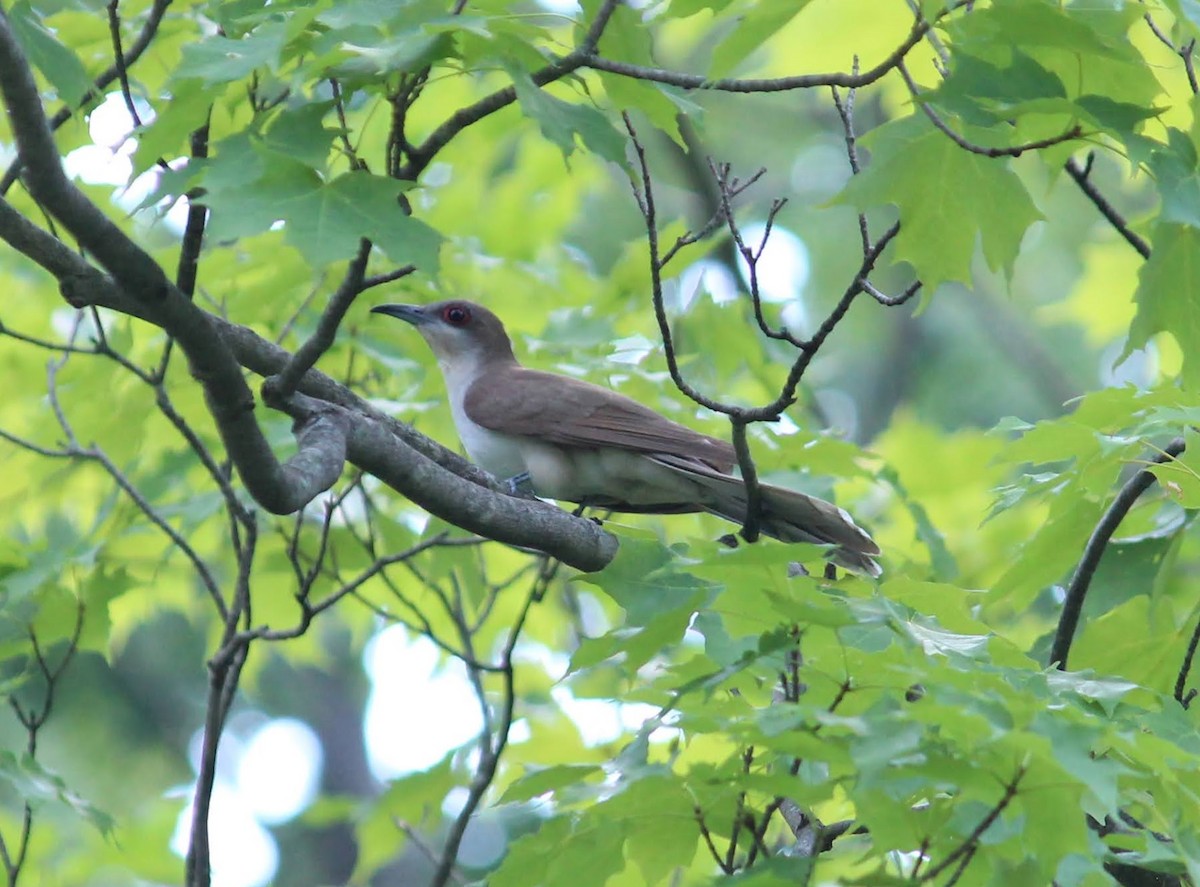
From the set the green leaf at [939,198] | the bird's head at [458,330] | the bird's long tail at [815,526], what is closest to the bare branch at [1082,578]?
the bird's long tail at [815,526]

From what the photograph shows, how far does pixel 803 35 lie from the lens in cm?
800

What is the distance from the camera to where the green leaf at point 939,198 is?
4184mm

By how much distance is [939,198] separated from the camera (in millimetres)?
4379

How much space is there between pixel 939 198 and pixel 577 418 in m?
2.58

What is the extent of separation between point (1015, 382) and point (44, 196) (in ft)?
52.9

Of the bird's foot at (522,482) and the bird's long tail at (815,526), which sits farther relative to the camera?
the bird's foot at (522,482)

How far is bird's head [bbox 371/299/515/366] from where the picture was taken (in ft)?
23.3

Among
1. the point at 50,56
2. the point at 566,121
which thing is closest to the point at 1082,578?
the point at 566,121

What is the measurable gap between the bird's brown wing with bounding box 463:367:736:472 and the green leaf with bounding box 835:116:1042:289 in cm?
166

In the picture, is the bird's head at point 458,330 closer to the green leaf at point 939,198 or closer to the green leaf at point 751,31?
the green leaf at point 939,198

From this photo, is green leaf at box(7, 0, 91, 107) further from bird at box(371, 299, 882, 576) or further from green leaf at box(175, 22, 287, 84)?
bird at box(371, 299, 882, 576)

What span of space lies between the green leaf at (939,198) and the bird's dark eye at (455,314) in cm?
312

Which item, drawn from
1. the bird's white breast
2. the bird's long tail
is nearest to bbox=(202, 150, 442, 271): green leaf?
the bird's long tail

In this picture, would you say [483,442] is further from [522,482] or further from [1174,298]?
[1174,298]
